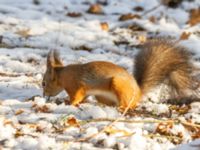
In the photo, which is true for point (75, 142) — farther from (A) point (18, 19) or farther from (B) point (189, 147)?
(A) point (18, 19)

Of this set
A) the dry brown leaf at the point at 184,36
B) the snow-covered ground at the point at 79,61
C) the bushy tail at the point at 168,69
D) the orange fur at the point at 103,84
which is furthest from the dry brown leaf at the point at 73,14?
the orange fur at the point at 103,84

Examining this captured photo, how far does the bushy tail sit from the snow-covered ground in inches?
6.4

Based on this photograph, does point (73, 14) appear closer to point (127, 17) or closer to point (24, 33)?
point (127, 17)

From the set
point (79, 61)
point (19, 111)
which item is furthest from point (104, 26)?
point (19, 111)

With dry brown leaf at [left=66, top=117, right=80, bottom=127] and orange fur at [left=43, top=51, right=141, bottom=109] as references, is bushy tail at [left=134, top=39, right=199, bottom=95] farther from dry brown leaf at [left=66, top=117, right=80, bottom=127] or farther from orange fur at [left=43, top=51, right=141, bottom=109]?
dry brown leaf at [left=66, top=117, right=80, bottom=127]

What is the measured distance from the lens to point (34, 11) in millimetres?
7750

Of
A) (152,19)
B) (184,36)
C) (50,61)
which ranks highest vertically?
(152,19)

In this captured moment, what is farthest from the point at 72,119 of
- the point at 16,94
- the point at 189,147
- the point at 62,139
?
the point at 16,94

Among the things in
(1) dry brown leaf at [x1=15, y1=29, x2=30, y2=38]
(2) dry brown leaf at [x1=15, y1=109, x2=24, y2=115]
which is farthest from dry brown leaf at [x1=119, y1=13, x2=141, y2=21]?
(2) dry brown leaf at [x1=15, y1=109, x2=24, y2=115]

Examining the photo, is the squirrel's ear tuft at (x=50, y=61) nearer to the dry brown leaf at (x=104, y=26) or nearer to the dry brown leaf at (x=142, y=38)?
the dry brown leaf at (x=142, y=38)

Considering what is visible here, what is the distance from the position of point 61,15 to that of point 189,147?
5040 millimetres

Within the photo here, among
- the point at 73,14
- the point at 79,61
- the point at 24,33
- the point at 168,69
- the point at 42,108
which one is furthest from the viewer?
the point at 73,14

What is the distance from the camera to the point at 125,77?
4.22 m

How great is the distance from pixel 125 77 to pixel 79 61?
171 centimetres
